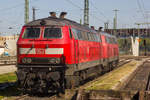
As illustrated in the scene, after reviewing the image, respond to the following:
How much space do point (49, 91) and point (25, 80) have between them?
137 cm

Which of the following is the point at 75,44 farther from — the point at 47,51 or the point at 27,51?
the point at 27,51

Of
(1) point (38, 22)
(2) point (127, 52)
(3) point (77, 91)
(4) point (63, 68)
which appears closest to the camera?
(3) point (77, 91)

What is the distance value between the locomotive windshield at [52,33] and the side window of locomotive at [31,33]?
0.42 metres

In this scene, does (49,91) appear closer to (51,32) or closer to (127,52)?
(51,32)

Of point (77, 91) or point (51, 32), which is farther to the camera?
point (51, 32)

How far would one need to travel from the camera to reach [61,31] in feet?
49.0

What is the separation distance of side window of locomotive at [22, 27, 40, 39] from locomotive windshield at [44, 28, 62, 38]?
422 mm

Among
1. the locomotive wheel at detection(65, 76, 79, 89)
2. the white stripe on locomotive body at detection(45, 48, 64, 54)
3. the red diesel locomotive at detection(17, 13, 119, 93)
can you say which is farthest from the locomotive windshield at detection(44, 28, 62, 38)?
the locomotive wheel at detection(65, 76, 79, 89)

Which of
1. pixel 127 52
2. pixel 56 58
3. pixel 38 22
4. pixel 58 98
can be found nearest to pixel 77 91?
pixel 58 98

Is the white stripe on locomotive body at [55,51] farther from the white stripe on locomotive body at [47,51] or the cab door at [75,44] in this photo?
the cab door at [75,44]

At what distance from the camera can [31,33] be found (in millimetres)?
15141

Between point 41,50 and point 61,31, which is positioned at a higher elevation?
point 61,31

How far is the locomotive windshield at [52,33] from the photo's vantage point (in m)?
14.9

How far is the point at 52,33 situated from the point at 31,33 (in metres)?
1.12
